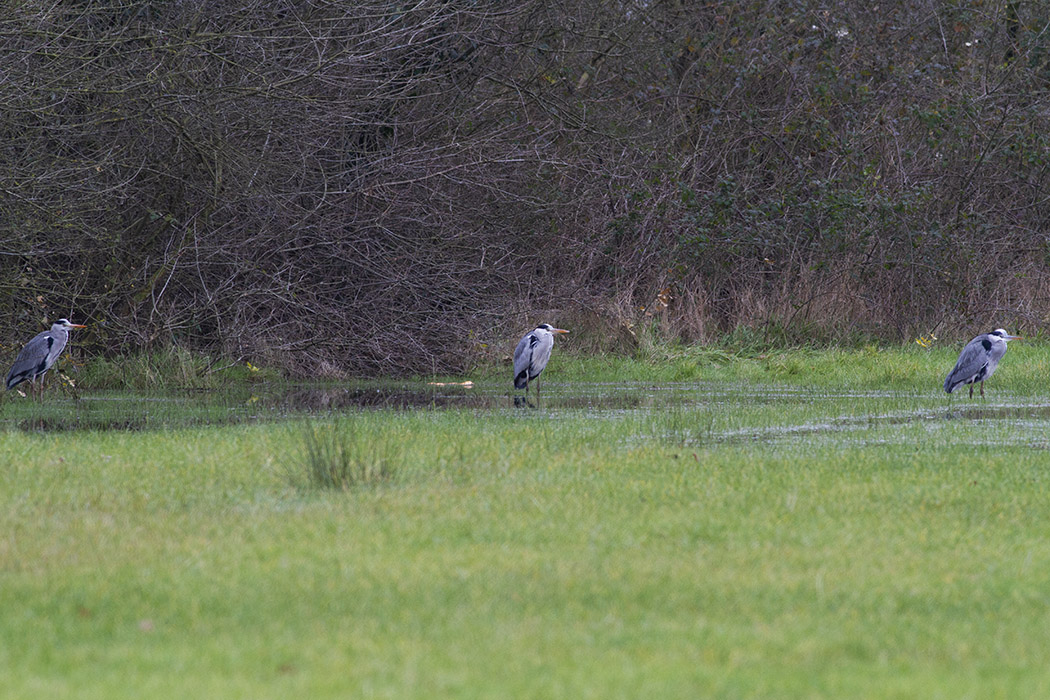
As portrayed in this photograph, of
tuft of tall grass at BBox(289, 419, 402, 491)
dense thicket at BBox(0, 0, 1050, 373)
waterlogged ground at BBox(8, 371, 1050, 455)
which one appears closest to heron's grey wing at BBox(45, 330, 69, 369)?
waterlogged ground at BBox(8, 371, 1050, 455)

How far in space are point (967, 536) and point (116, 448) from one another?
646 cm

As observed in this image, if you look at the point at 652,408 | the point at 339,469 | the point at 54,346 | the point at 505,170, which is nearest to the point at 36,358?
the point at 54,346

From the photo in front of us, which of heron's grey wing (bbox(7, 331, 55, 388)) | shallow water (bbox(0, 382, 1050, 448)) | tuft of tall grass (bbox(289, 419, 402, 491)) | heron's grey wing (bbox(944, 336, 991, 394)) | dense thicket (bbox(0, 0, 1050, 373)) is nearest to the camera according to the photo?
tuft of tall grass (bbox(289, 419, 402, 491))

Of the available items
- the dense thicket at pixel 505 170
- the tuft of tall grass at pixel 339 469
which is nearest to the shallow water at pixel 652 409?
the dense thicket at pixel 505 170

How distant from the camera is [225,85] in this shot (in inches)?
660

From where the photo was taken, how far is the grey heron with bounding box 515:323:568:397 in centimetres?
1683

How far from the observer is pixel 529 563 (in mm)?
6246

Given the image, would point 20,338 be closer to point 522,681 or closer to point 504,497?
point 504,497

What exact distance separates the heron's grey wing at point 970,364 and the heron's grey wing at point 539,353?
4733mm

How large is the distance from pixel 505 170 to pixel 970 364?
26.5 ft

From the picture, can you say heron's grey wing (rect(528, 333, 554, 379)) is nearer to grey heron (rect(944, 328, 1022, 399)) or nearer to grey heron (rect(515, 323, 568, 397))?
grey heron (rect(515, 323, 568, 397))

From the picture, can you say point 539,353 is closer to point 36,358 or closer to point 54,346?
point 54,346

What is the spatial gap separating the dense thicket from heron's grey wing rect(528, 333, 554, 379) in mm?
3300

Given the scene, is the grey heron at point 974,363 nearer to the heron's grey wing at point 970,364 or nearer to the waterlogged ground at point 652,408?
the heron's grey wing at point 970,364
